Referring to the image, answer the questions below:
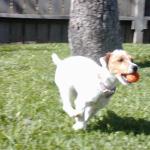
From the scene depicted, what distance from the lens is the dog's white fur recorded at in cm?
459

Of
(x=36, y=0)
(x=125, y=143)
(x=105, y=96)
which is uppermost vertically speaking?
(x=36, y=0)

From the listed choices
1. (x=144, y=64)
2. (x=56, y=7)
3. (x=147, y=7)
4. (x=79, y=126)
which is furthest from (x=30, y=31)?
(x=79, y=126)

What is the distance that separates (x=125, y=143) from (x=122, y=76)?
0.68 metres

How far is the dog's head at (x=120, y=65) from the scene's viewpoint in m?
4.48

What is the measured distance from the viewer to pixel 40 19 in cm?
1220

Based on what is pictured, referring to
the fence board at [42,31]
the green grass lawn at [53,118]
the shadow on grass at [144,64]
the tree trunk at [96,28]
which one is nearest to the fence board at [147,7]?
the fence board at [42,31]

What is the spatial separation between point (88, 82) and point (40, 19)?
755 cm

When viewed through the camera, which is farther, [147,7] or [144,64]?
[147,7]

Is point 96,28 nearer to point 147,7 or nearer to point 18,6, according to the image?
point 18,6

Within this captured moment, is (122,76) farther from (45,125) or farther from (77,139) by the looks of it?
(45,125)

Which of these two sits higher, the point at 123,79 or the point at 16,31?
the point at 123,79

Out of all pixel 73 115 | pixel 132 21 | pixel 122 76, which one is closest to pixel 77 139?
pixel 73 115

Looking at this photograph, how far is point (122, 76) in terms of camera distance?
14.9ft

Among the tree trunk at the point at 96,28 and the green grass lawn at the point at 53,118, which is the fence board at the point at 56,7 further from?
the tree trunk at the point at 96,28
